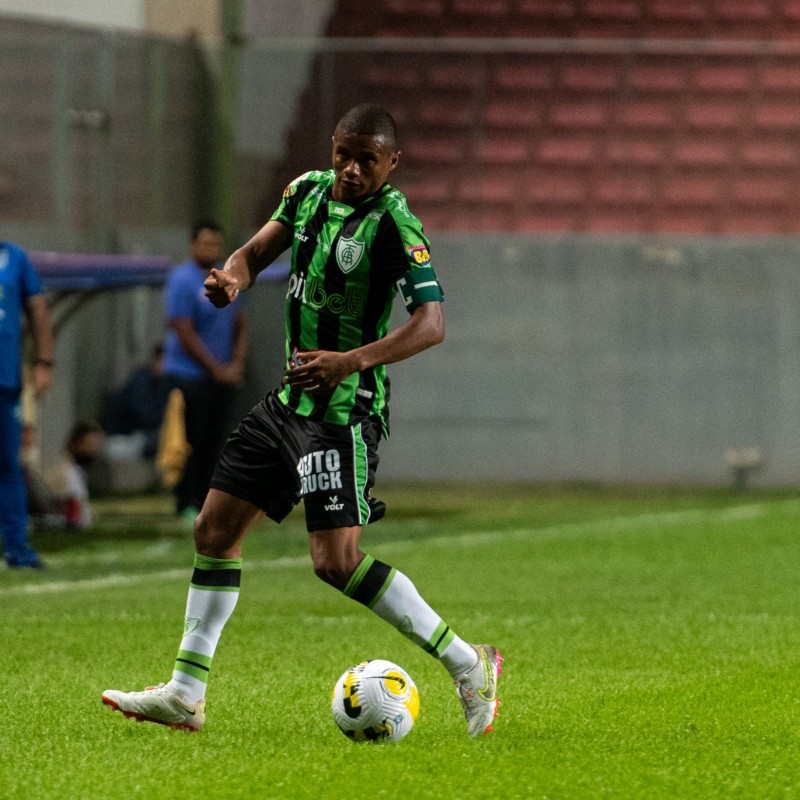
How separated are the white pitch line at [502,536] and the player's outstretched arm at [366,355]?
14.0 ft

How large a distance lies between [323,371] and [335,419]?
30 cm

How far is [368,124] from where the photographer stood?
5176 mm

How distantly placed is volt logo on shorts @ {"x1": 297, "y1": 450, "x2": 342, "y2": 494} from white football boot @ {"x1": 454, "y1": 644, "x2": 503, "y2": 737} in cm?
64

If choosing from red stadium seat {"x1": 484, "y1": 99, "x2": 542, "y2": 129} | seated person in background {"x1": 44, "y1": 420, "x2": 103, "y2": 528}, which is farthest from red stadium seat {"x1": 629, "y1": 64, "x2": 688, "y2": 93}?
seated person in background {"x1": 44, "y1": 420, "x2": 103, "y2": 528}

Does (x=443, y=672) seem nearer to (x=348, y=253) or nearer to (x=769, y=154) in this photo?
(x=348, y=253)

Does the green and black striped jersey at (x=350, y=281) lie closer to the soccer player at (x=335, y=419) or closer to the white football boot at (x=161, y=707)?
the soccer player at (x=335, y=419)

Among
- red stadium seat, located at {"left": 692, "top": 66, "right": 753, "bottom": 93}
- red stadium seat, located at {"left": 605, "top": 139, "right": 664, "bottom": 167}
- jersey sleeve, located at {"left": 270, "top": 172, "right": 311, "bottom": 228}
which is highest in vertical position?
red stadium seat, located at {"left": 692, "top": 66, "right": 753, "bottom": 93}

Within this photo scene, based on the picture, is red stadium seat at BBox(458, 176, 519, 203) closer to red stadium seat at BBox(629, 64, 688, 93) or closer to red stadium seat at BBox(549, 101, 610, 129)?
red stadium seat at BBox(549, 101, 610, 129)

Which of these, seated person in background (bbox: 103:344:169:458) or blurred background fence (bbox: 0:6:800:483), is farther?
blurred background fence (bbox: 0:6:800:483)

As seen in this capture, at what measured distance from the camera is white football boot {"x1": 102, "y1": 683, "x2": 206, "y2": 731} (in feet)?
17.1

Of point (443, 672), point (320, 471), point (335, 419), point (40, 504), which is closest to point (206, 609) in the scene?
point (320, 471)

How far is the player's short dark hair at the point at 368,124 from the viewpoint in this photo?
5.18 m

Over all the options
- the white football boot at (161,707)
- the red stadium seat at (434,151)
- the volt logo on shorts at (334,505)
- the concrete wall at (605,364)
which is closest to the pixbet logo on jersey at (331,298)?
the volt logo on shorts at (334,505)

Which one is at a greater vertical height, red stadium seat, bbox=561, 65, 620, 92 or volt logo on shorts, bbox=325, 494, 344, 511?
red stadium seat, bbox=561, 65, 620, 92
